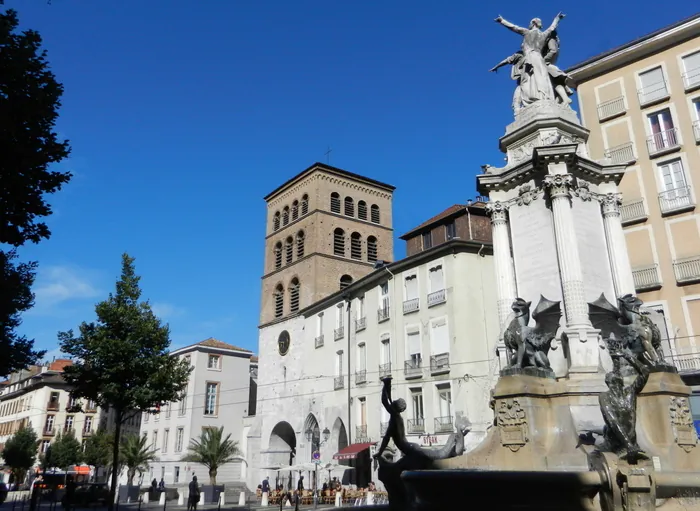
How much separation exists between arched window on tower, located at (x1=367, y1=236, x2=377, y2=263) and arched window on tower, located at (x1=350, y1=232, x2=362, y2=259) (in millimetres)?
1319

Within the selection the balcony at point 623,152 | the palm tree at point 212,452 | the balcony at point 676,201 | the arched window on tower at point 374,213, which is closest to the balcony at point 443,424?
the balcony at point 676,201

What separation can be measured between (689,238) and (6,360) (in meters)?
26.8

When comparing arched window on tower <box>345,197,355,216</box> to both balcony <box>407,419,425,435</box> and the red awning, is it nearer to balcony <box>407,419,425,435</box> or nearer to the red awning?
the red awning

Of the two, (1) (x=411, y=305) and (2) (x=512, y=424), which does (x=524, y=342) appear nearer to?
(2) (x=512, y=424)

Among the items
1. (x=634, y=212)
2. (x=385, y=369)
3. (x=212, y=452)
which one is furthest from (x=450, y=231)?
(x=212, y=452)

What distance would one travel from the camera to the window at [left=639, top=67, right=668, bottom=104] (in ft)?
94.6

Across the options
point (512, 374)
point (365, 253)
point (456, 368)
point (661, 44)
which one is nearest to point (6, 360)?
point (512, 374)

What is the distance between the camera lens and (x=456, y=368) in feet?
101

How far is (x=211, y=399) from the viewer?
55375 mm

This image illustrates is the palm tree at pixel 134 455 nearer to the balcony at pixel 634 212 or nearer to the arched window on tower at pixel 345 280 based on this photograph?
the arched window on tower at pixel 345 280

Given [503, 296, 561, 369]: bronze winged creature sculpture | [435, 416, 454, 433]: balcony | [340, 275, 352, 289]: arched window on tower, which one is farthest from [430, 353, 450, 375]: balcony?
[340, 275, 352, 289]: arched window on tower

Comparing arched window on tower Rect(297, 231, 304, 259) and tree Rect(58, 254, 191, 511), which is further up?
arched window on tower Rect(297, 231, 304, 259)

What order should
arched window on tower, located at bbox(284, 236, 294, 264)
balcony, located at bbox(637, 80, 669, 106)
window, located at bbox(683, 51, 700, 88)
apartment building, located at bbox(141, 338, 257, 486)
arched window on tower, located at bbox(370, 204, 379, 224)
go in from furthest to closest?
1. arched window on tower, located at bbox(370, 204, 379, 224)
2. arched window on tower, located at bbox(284, 236, 294, 264)
3. apartment building, located at bbox(141, 338, 257, 486)
4. balcony, located at bbox(637, 80, 669, 106)
5. window, located at bbox(683, 51, 700, 88)

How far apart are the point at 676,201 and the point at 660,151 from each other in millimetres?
2694
